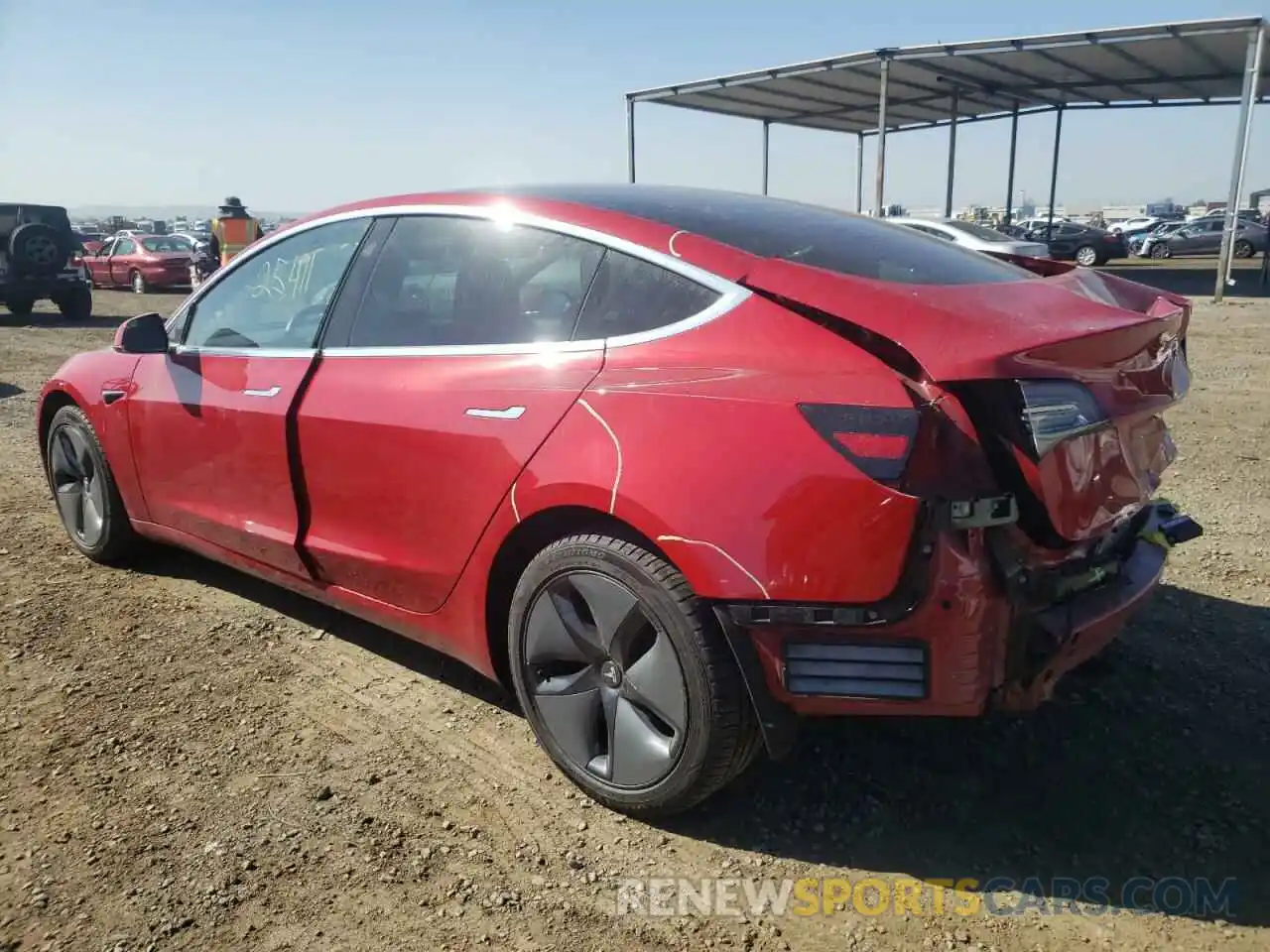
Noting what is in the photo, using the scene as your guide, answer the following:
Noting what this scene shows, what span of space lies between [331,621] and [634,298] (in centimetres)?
202

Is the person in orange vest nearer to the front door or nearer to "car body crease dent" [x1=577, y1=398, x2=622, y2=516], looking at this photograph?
the front door

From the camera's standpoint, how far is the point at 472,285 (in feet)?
9.62

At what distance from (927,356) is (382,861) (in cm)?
174

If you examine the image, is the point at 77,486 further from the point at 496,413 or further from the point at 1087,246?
the point at 1087,246

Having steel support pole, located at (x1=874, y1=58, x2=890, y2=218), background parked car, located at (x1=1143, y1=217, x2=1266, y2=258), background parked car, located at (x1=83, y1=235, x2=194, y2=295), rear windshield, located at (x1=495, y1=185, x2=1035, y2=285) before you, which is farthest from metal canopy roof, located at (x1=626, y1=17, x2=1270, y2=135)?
rear windshield, located at (x1=495, y1=185, x2=1035, y2=285)

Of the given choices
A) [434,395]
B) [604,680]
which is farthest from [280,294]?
[604,680]

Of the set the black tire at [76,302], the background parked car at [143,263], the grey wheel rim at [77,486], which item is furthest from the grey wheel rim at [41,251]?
the grey wheel rim at [77,486]

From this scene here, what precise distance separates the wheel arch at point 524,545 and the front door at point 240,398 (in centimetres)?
91

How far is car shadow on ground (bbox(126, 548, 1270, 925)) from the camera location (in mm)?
2309

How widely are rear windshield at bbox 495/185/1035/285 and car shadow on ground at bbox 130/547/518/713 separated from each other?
1605mm

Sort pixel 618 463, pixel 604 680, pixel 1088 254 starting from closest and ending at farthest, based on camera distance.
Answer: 1. pixel 618 463
2. pixel 604 680
3. pixel 1088 254

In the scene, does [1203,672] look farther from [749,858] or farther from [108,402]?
[108,402]

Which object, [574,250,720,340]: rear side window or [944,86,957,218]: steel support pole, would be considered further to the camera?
[944,86,957,218]: steel support pole

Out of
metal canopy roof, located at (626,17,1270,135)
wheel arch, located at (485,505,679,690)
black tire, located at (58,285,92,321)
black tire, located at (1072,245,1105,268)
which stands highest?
metal canopy roof, located at (626,17,1270,135)
